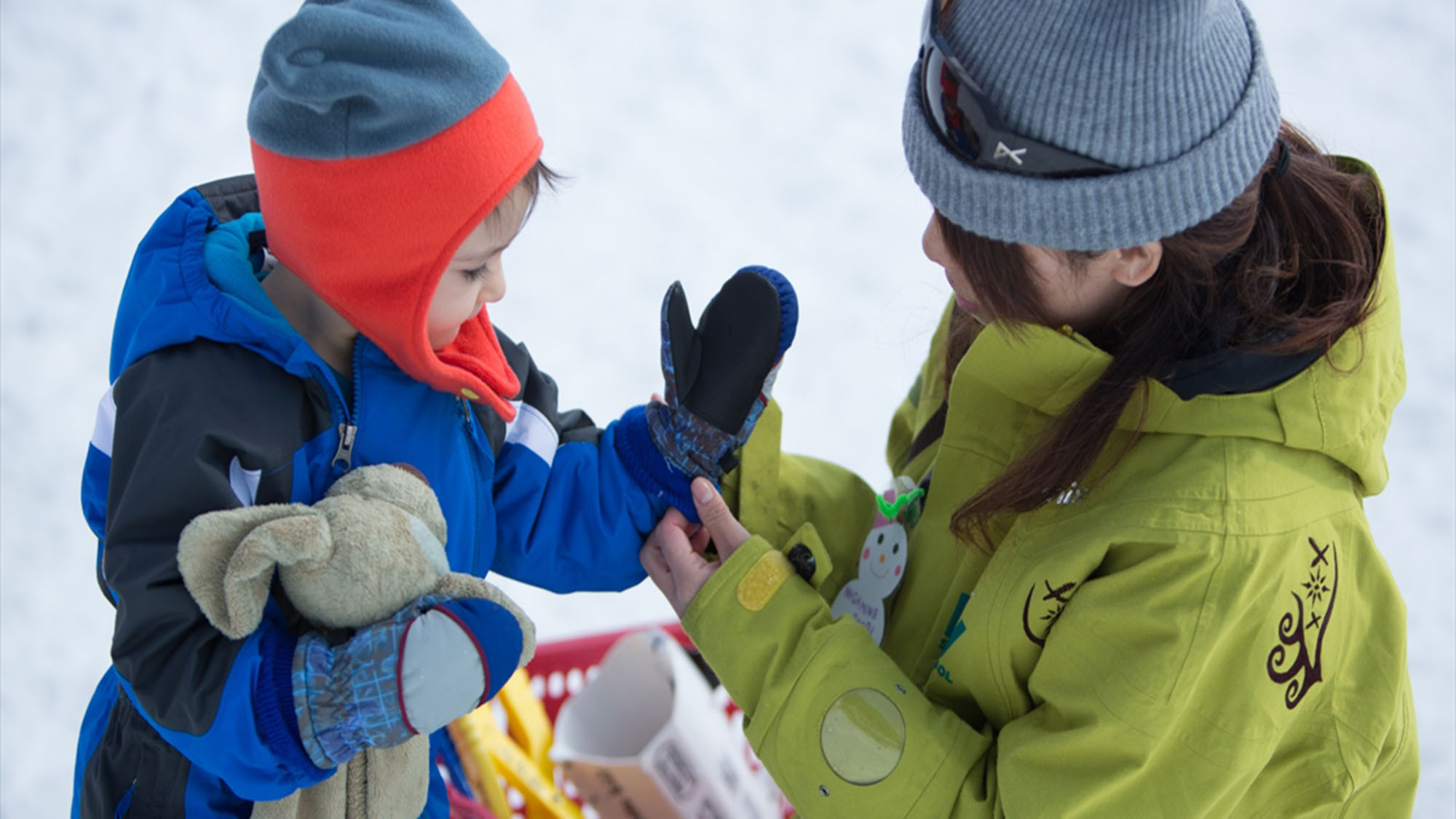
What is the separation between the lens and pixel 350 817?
96cm

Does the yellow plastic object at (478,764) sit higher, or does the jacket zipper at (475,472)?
the jacket zipper at (475,472)

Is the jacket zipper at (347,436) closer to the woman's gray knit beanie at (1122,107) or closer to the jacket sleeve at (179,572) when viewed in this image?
the jacket sleeve at (179,572)

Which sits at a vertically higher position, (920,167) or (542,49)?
(920,167)

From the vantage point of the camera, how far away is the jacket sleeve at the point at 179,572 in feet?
2.67

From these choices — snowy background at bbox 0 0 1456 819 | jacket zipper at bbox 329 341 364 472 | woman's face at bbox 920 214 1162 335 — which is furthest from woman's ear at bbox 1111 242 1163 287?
snowy background at bbox 0 0 1456 819

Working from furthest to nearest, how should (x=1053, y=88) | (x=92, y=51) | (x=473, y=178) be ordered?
(x=92, y=51) → (x=473, y=178) → (x=1053, y=88)

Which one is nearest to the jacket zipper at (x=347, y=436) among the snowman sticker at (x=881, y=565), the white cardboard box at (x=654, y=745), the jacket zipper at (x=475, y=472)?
the jacket zipper at (x=475, y=472)

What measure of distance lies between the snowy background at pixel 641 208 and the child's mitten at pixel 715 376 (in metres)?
0.54

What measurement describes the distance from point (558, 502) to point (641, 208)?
1.29 metres

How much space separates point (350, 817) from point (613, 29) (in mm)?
2035

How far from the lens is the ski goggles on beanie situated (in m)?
0.79

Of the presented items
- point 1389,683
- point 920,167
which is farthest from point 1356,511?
point 920,167

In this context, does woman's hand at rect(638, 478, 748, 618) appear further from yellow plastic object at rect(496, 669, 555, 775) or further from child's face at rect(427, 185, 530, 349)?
yellow plastic object at rect(496, 669, 555, 775)

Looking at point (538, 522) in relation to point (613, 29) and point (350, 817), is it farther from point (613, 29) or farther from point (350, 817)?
point (613, 29)
